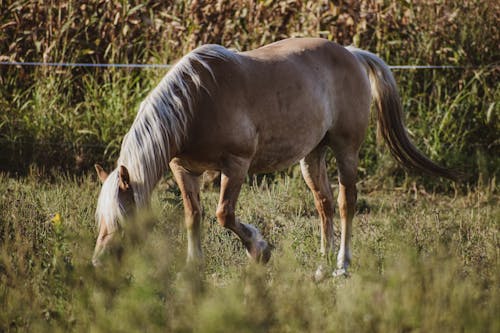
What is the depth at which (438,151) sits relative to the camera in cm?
779

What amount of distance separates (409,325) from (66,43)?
601 cm

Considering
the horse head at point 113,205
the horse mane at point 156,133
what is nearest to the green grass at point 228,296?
the horse head at point 113,205

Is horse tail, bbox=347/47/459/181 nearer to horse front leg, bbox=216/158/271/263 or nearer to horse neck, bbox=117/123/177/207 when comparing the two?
horse front leg, bbox=216/158/271/263

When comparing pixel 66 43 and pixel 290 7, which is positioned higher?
pixel 290 7

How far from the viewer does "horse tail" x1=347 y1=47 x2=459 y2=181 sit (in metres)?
5.82

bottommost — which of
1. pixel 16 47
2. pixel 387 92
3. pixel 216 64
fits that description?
pixel 16 47

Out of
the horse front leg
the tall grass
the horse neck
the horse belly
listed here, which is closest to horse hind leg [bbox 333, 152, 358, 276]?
the horse belly

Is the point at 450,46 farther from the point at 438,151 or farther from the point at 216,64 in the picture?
the point at 216,64

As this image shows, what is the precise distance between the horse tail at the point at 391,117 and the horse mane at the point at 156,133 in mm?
1538

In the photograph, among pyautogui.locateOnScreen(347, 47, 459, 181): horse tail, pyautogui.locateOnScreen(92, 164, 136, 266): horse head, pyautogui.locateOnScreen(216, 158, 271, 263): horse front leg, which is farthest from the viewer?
pyautogui.locateOnScreen(347, 47, 459, 181): horse tail

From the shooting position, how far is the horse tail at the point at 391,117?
5.82 metres

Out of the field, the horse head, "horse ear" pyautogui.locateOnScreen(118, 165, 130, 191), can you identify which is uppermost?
"horse ear" pyautogui.locateOnScreen(118, 165, 130, 191)

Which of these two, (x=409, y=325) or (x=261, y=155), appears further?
(x=261, y=155)

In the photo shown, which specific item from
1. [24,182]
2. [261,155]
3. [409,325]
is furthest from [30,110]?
[409,325]
